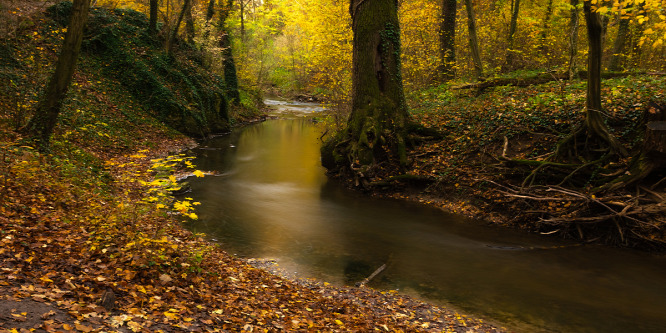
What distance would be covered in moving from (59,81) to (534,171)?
37.5ft

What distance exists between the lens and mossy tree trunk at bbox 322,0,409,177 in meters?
13.7

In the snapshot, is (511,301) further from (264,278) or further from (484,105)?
(484,105)

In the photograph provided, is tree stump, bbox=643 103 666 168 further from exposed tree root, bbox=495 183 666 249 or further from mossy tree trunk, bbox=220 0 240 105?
mossy tree trunk, bbox=220 0 240 105

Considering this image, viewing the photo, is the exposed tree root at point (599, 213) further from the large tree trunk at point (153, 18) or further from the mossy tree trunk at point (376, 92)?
the large tree trunk at point (153, 18)

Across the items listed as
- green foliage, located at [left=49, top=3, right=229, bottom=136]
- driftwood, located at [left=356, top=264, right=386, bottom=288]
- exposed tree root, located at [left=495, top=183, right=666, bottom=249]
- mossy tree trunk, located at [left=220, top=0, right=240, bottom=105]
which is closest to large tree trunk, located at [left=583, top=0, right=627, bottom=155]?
exposed tree root, located at [left=495, top=183, right=666, bottom=249]

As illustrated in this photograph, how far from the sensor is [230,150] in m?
20.1

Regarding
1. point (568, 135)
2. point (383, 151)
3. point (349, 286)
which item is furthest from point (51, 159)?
point (568, 135)

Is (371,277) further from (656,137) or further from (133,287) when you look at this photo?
(656,137)

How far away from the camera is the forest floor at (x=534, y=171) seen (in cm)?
866

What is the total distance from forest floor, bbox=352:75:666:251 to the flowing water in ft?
1.83

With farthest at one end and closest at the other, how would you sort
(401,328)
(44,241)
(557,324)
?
(557,324), (401,328), (44,241)

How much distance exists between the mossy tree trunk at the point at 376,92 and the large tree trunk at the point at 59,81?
8327 millimetres

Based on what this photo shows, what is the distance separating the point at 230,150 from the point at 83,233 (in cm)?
1481

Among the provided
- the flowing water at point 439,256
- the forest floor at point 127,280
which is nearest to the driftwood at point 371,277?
the flowing water at point 439,256
